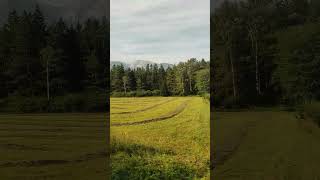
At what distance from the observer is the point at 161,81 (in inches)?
397

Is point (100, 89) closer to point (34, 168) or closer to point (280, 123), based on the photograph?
point (34, 168)

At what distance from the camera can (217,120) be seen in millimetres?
7914

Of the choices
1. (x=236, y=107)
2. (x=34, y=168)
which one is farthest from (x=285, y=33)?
(x=34, y=168)

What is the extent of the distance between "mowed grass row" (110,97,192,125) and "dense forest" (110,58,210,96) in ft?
0.66

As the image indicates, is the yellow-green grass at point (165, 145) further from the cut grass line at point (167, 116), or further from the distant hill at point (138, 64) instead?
the distant hill at point (138, 64)

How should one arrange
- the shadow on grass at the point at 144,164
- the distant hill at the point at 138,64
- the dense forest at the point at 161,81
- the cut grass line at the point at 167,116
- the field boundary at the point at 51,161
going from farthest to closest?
1. the distant hill at the point at 138,64
2. the cut grass line at the point at 167,116
3. the dense forest at the point at 161,81
4. the shadow on grass at the point at 144,164
5. the field boundary at the point at 51,161

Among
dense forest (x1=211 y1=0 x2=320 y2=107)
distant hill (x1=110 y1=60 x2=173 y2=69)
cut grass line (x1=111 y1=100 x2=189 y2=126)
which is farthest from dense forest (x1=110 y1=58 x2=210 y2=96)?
dense forest (x1=211 y1=0 x2=320 y2=107)

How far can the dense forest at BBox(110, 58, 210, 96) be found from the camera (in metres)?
9.77

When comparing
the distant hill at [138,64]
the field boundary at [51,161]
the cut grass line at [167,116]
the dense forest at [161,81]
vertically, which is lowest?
the field boundary at [51,161]

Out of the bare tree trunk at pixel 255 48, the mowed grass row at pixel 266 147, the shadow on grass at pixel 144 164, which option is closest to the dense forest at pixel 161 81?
the shadow on grass at pixel 144 164

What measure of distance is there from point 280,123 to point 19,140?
465cm

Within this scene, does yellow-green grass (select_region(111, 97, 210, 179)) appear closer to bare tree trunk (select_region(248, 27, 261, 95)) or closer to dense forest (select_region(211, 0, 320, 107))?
dense forest (select_region(211, 0, 320, 107))

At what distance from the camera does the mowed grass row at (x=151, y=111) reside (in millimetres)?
9780

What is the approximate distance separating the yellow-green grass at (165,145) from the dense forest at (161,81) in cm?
22
